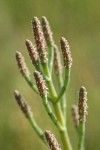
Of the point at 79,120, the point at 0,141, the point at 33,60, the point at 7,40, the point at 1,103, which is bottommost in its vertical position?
the point at 79,120

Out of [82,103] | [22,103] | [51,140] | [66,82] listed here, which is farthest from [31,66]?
[51,140]

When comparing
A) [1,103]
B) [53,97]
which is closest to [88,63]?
[1,103]

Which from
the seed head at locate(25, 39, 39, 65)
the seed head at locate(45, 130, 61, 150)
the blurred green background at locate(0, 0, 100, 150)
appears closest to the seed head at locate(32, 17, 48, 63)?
the seed head at locate(25, 39, 39, 65)

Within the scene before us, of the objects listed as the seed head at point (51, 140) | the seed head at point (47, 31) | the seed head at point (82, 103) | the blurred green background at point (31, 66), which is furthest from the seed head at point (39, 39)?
the blurred green background at point (31, 66)

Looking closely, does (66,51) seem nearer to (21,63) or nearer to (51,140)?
(21,63)

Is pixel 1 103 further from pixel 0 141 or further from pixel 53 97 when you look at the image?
pixel 53 97

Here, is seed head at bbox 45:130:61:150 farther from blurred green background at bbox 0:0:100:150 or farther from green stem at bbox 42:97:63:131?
blurred green background at bbox 0:0:100:150
